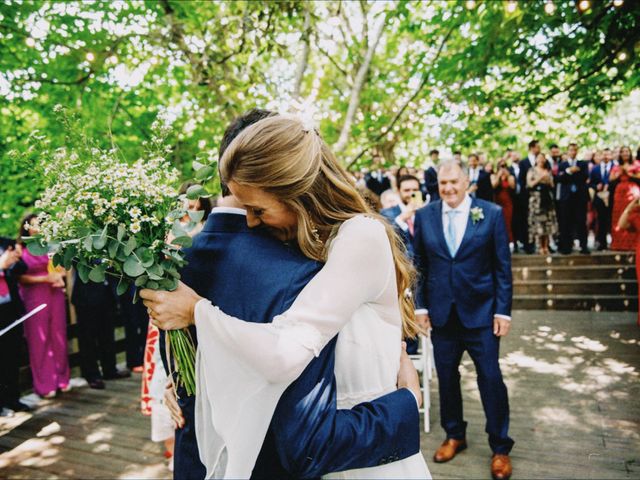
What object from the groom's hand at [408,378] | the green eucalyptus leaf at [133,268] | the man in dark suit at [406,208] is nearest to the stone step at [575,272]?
the man in dark suit at [406,208]

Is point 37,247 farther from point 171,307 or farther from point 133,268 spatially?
point 171,307

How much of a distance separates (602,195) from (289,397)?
12.3 m

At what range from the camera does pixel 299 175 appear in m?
1.44

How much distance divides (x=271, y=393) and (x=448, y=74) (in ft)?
21.5

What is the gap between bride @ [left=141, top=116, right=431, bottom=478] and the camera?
1.29 m

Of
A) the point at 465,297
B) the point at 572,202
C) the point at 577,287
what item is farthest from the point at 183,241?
the point at 572,202

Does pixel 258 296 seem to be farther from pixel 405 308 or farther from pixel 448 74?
pixel 448 74

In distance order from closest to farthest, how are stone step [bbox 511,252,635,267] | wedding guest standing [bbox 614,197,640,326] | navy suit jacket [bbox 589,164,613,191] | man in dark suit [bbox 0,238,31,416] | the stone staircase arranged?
wedding guest standing [bbox 614,197,640,326] < man in dark suit [bbox 0,238,31,416] < the stone staircase < stone step [bbox 511,252,635,267] < navy suit jacket [bbox 589,164,613,191]

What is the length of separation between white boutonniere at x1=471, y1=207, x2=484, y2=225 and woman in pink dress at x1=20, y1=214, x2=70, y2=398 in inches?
194

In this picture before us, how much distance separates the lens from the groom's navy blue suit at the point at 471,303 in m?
3.81

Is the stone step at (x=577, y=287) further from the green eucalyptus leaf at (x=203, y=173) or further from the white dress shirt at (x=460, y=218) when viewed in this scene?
the green eucalyptus leaf at (x=203, y=173)

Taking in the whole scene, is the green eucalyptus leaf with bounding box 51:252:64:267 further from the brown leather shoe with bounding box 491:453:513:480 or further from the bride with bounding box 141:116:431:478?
the brown leather shoe with bounding box 491:453:513:480

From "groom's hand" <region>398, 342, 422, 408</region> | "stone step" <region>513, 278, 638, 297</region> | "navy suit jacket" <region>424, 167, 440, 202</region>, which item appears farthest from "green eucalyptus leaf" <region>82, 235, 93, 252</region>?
"navy suit jacket" <region>424, 167, 440, 202</region>

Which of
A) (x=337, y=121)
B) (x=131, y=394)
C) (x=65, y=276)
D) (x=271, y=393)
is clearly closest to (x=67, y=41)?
(x=65, y=276)
